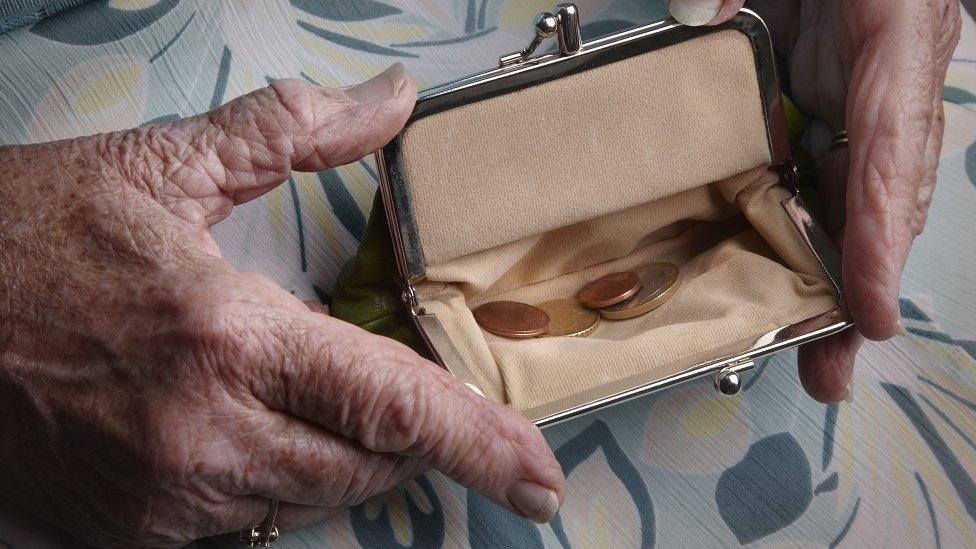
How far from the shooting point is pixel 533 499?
72 centimetres

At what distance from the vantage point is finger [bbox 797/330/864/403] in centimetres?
85

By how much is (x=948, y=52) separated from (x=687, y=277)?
1.24 ft

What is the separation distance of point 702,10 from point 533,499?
17.8 inches

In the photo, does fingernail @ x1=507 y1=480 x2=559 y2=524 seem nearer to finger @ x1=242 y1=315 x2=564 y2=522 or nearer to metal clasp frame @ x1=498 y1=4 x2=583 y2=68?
finger @ x1=242 y1=315 x2=564 y2=522

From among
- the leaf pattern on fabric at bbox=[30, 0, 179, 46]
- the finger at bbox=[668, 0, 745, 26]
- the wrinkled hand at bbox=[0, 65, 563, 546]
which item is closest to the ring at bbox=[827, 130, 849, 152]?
the finger at bbox=[668, 0, 745, 26]

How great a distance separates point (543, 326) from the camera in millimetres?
839

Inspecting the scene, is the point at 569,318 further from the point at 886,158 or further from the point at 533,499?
the point at 886,158

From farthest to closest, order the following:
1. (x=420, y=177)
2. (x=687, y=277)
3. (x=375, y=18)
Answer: (x=375, y=18)
(x=687, y=277)
(x=420, y=177)

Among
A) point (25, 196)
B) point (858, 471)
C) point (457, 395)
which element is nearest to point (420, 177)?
point (457, 395)

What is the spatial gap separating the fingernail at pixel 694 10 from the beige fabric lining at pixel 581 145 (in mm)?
25

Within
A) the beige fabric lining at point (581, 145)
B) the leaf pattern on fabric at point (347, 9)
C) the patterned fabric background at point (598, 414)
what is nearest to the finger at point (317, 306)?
the patterned fabric background at point (598, 414)

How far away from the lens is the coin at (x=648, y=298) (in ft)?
2.78

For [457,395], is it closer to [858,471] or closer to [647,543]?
[647,543]

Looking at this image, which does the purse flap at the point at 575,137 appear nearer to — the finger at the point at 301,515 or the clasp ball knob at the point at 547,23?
the clasp ball knob at the point at 547,23
